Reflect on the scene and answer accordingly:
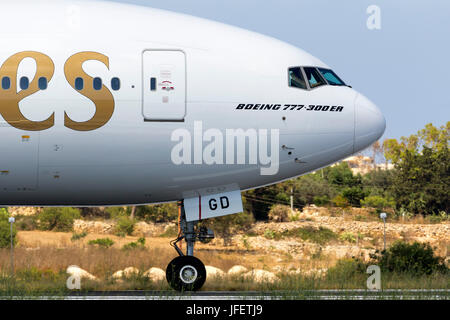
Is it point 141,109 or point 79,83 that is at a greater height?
point 79,83

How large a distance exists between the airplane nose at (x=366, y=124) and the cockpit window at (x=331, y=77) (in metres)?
0.65

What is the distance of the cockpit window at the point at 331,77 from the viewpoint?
15252 millimetres

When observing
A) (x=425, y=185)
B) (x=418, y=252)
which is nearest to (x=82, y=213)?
(x=425, y=185)

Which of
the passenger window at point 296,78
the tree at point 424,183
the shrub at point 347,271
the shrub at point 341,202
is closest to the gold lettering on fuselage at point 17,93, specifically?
the passenger window at point 296,78

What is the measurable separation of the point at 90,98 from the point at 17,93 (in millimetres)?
1630

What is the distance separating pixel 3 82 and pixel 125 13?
3.37 meters

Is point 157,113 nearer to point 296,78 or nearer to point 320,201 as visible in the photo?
point 296,78

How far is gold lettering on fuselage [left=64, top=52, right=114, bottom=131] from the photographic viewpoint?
1348 cm

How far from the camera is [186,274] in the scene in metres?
14.4

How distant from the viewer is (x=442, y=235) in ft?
177

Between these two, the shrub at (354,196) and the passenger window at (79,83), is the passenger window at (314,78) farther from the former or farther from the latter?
the shrub at (354,196)

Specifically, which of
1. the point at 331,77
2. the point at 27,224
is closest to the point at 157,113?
the point at 331,77

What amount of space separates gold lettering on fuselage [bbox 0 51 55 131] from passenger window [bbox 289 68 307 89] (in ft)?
18.7

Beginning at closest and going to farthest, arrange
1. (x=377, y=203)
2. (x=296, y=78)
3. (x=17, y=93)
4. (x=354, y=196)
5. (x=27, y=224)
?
Answer: (x=17, y=93) → (x=296, y=78) → (x=27, y=224) → (x=354, y=196) → (x=377, y=203)
